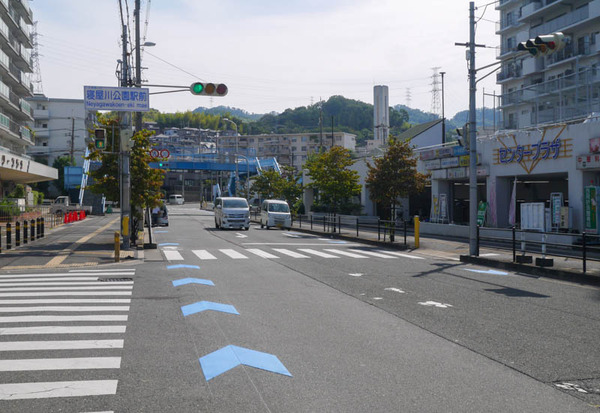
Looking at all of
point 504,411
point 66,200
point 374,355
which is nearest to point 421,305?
point 374,355

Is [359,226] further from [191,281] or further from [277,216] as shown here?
[191,281]

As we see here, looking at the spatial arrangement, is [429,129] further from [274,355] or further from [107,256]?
[274,355]

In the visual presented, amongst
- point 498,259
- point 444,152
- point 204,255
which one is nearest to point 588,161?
point 498,259

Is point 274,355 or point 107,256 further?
point 107,256

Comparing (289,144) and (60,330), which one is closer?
(60,330)

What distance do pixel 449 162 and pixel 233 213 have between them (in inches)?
570

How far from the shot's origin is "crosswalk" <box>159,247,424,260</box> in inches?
769

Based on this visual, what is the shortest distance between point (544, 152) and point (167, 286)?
21448 mm

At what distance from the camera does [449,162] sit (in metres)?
34.9

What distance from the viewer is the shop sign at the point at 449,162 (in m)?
34.4

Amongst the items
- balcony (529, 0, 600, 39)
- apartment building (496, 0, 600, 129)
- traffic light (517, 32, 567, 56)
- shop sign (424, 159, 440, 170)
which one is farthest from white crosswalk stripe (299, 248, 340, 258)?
balcony (529, 0, 600, 39)

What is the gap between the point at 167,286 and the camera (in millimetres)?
12508

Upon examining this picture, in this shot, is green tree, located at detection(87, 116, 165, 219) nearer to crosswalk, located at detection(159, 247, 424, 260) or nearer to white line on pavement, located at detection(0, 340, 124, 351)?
crosswalk, located at detection(159, 247, 424, 260)

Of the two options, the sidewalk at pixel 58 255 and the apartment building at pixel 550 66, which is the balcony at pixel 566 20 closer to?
the apartment building at pixel 550 66
